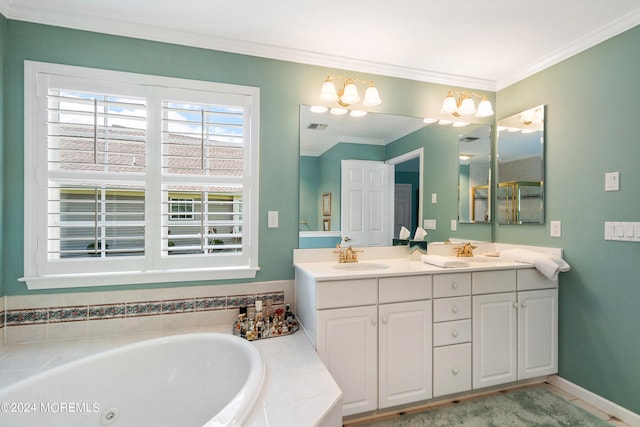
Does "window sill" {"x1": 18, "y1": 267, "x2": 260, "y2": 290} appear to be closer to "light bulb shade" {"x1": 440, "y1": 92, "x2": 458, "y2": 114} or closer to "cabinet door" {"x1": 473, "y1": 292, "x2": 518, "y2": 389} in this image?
"cabinet door" {"x1": 473, "y1": 292, "x2": 518, "y2": 389}

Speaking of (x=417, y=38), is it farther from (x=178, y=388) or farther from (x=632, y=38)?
(x=178, y=388)

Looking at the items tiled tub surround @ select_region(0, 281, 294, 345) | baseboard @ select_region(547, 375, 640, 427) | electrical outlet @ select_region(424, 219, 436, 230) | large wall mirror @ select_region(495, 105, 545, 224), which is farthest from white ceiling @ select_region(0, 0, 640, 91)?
baseboard @ select_region(547, 375, 640, 427)

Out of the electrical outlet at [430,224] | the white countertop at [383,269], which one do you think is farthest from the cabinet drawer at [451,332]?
the electrical outlet at [430,224]

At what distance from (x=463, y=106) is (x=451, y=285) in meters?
1.49

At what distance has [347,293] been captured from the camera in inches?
68.9

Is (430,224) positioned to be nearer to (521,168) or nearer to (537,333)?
(521,168)

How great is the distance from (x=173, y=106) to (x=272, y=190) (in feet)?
2.81

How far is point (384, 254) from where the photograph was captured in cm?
242

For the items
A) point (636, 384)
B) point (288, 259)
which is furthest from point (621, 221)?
point (288, 259)

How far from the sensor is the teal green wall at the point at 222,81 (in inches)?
68.8

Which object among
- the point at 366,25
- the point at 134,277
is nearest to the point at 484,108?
the point at 366,25

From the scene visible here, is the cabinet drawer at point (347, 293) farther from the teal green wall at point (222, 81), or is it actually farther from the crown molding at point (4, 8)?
the crown molding at point (4, 8)

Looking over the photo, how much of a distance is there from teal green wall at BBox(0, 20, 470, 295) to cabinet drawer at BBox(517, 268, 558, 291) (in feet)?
4.73
